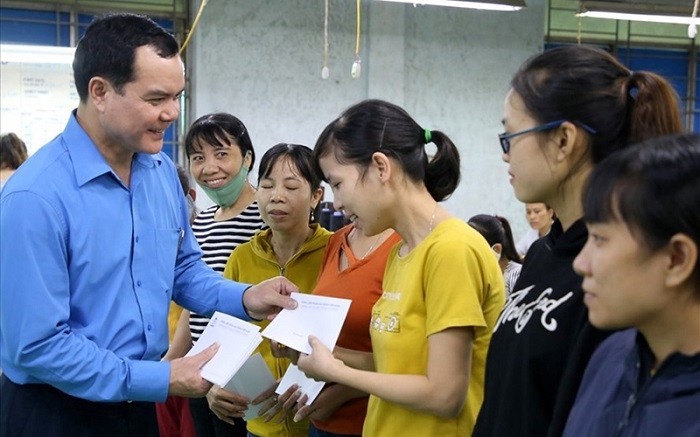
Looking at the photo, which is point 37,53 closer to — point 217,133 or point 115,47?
point 217,133

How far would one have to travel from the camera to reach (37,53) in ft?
22.2

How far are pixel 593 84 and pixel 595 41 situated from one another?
8259 millimetres

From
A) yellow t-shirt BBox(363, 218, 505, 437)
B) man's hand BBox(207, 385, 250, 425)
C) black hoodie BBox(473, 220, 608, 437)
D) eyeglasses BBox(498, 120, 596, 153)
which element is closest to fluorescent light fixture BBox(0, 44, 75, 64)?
man's hand BBox(207, 385, 250, 425)

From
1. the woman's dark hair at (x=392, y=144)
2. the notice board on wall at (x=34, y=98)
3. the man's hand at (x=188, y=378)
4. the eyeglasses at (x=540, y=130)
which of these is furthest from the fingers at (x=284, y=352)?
the notice board on wall at (x=34, y=98)

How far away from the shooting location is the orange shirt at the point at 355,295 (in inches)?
86.9

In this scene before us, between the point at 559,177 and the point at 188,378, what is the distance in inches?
41.9

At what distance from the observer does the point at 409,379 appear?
1778 mm

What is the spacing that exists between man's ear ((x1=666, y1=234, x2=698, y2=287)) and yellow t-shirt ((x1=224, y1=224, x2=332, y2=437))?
63.5 inches

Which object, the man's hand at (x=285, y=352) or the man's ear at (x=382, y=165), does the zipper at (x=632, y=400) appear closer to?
the man's ear at (x=382, y=165)

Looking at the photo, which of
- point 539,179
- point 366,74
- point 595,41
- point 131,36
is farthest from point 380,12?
point 539,179

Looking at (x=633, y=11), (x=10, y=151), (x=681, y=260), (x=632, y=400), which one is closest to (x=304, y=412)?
(x=632, y=400)

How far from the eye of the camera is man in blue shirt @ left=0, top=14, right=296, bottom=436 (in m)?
1.88

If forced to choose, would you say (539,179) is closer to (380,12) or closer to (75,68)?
(75,68)

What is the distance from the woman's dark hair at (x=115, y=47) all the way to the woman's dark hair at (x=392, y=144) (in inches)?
18.5
